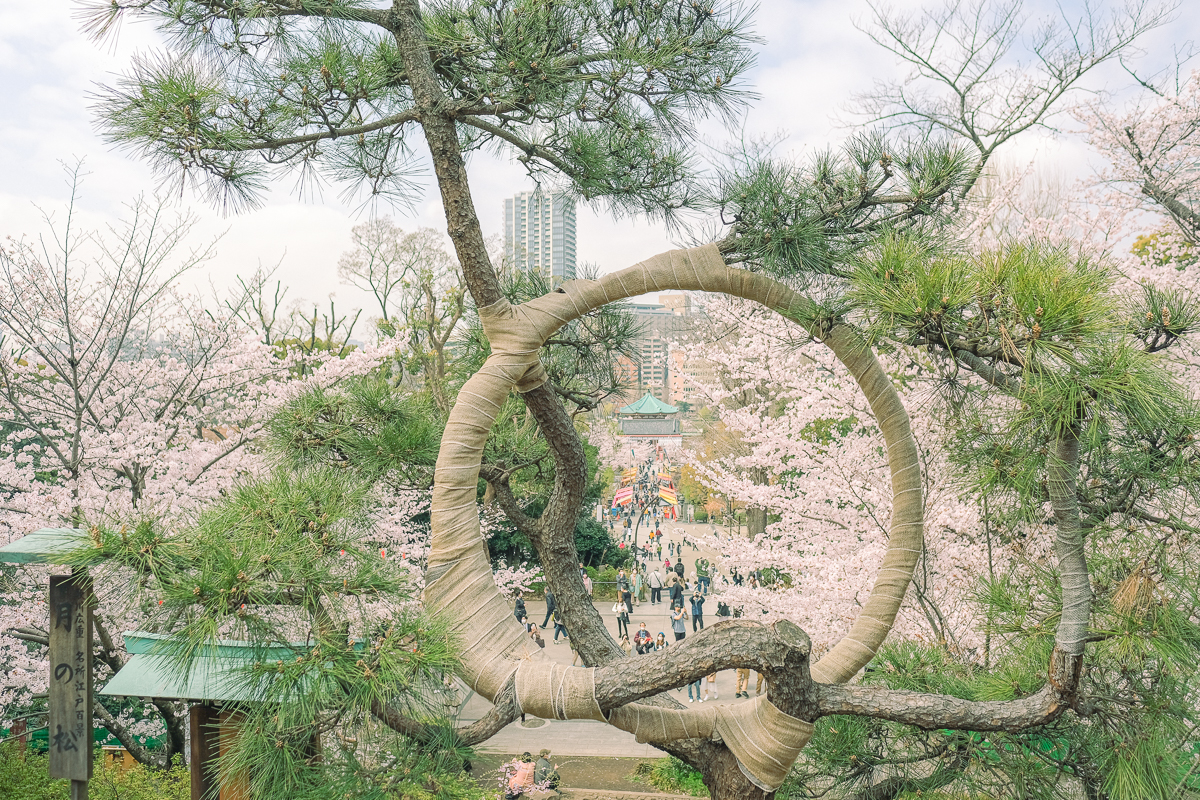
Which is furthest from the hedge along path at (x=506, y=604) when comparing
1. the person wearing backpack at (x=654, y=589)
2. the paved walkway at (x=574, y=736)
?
the person wearing backpack at (x=654, y=589)

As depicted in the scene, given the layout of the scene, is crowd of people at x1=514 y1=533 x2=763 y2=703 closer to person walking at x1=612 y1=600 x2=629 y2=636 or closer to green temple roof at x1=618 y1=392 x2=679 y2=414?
person walking at x1=612 y1=600 x2=629 y2=636

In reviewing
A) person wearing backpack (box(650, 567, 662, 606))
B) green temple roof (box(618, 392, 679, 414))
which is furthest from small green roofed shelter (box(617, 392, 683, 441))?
person wearing backpack (box(650, 567, 662, 606))

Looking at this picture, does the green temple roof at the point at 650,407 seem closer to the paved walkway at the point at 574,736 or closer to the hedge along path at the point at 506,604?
the paved walkway at the point at 574,736

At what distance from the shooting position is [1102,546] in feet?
6.34

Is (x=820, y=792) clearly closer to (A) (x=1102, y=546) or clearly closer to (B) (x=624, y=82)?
(A) (x=1102, y=546)

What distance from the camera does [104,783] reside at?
153 inches

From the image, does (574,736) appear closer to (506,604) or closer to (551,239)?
(551,239)

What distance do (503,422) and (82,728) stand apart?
1808mm

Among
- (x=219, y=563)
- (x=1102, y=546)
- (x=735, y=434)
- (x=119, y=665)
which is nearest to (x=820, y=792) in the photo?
(x=1102, y=546)

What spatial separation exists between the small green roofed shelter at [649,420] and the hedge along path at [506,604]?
44.4 ft

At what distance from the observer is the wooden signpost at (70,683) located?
2180 mm

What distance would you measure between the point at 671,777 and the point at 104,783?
13.4 ft

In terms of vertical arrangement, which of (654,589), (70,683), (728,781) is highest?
(70,683)

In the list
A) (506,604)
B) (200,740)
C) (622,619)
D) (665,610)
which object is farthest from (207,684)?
(665,610)
